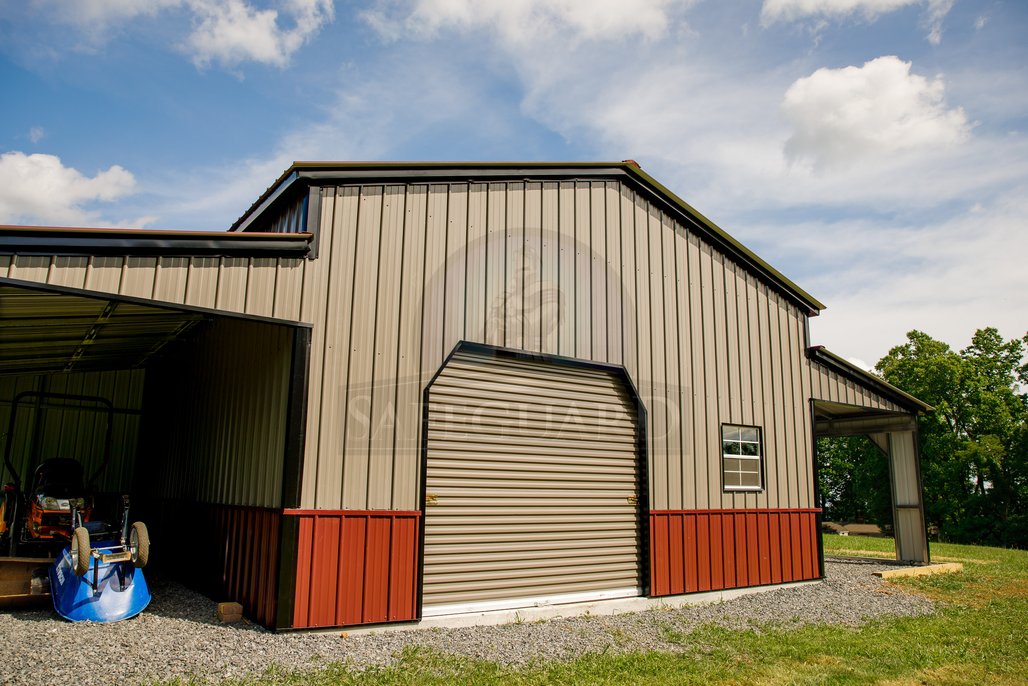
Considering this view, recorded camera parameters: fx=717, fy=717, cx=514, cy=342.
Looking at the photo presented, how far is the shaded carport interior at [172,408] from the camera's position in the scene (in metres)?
7.59

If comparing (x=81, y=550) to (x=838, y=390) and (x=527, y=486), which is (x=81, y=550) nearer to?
(x=527, y=486)

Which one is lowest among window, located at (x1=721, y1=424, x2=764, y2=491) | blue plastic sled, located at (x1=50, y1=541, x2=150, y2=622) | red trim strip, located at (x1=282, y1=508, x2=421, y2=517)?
blue plastic sled, located at (x1=50, y1=541, x2=150, y2=622)

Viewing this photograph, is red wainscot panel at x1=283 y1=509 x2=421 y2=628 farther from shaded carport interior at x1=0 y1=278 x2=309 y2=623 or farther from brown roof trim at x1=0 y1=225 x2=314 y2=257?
brown roof trim at x1=0 y1=225 x2=314 y2=257

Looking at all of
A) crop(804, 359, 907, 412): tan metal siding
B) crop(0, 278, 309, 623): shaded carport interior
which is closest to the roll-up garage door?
crop(0, 278, 309, 623): shaded carport interior

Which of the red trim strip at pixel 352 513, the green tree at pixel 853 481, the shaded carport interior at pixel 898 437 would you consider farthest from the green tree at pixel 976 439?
the red trim strip at pixel 352 513

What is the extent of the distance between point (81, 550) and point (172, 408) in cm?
619

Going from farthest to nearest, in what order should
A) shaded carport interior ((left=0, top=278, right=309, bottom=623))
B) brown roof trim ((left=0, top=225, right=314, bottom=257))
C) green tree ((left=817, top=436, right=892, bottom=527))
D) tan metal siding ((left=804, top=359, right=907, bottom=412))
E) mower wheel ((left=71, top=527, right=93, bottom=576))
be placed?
green tree ((left=817, top=436, right=892, bottom=527))
tan metal siding ((left=804, top=359, right=907, bottom=412))
shaded carport interior ((left=0, top=278, right=309, bottom=623))
mower wheel ((left=71, top=527, right=93, bottom=576))
brown roof trim ((left=0, top=225, right=314, bottom=257))

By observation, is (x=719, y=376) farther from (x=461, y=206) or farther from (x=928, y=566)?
(x=928, y=566)

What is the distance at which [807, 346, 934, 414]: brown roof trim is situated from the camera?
13.0 metres

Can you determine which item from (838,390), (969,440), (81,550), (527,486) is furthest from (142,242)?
(969,440)

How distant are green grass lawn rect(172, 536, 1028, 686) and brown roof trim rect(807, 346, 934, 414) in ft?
15.3

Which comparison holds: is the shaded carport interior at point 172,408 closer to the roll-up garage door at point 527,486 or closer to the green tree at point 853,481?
the roll-up garage door at point 527,486

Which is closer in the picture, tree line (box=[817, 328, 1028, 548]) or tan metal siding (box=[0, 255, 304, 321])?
tan metal siding (box=[0, 255, 304, 321])

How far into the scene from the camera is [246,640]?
6.83 m
